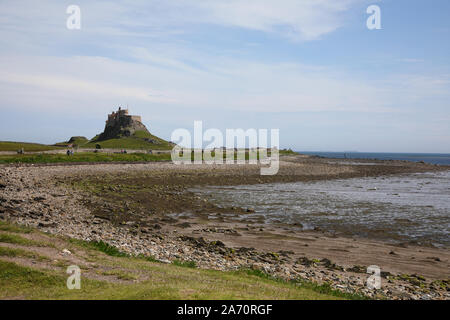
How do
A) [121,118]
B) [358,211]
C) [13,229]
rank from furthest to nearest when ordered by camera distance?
[121,118], [358,211], [13,229]

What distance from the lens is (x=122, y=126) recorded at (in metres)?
187

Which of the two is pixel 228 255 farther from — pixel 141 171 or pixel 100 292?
pixel 141 171

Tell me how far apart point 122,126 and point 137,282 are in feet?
608

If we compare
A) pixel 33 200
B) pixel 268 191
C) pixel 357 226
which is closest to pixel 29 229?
pixel 33 200

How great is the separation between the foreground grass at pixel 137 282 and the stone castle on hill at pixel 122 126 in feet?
558

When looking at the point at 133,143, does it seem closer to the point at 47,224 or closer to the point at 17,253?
the point at 47,224

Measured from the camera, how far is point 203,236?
20.7m

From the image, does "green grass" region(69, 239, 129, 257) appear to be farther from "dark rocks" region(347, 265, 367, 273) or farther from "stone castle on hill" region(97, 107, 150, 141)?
"stone castle on hill" region(97, 107, 150, 141)

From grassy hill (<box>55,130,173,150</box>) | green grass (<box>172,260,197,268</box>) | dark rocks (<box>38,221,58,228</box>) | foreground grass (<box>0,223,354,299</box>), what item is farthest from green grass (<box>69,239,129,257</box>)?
grassy hill (<box>55,130,173,150</box>)

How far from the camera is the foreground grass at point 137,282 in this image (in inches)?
365

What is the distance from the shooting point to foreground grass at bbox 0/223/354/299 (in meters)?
9.27

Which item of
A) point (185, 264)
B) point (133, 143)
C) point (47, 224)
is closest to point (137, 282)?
point (185, 264)

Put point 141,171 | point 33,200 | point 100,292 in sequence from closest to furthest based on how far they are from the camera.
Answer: point 100,292 < point 33,200 < point 141,171
